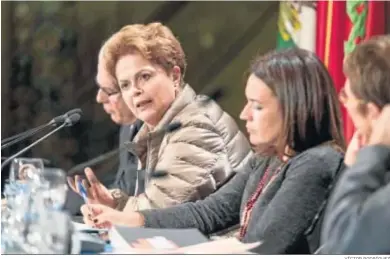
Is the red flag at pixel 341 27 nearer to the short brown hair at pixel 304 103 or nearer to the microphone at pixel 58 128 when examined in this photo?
the short brown hair at pixel 304 103

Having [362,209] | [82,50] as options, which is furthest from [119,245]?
[362,209]

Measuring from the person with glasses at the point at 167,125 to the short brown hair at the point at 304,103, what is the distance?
15 cm

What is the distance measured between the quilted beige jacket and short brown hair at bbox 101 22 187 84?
96mm

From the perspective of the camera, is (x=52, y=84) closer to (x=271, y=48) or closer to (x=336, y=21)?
(x=271, y=48)

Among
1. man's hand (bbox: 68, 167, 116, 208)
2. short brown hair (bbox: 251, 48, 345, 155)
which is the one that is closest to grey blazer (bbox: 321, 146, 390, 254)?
short brown hair (bbox: 251, 48, 345, 155)

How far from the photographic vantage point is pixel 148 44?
2074 mm

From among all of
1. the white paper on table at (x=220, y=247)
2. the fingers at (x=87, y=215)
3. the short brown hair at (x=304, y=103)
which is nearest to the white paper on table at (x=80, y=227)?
the fingers at (x=87, y=215)

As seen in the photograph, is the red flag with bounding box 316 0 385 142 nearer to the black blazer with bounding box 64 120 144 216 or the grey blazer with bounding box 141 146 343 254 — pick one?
the grey blazer with bounding box 141 146 343 254

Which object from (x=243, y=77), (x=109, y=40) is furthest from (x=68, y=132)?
(x=243, y=77)

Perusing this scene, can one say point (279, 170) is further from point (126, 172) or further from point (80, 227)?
point (80, 227)

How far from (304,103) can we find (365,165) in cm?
24

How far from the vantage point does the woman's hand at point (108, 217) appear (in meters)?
2.06

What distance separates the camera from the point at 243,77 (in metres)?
2.06

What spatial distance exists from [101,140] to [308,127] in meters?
0.61
